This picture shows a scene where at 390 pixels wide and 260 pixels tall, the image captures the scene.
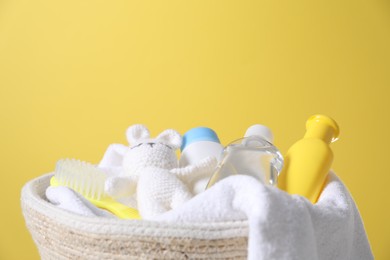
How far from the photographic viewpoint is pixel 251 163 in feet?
2.18

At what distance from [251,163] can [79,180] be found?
0.68 feet

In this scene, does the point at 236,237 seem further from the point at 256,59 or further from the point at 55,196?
the point at 256,59

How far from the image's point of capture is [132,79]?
1.28m

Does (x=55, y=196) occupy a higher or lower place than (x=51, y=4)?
lower

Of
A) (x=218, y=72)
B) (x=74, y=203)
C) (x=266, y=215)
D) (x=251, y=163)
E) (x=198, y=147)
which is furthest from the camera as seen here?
(x=218, y=72)

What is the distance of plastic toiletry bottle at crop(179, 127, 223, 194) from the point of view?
29.7 inches

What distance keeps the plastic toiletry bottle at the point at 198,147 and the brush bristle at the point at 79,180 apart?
0.13 m

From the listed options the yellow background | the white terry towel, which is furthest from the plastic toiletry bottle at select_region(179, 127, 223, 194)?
the yellow background

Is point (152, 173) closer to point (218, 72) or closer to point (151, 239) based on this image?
point (151, 239)

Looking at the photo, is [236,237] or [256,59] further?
[256,59]

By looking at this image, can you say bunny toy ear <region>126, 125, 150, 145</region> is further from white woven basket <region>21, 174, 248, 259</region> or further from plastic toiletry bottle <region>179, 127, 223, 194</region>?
white woven basket <region>21, 174, 248, 259</region>

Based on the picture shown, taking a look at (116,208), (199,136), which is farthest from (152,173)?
(199,136)

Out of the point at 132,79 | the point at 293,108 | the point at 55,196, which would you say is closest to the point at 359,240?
the point at 55,196

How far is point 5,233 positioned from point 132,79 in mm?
487
